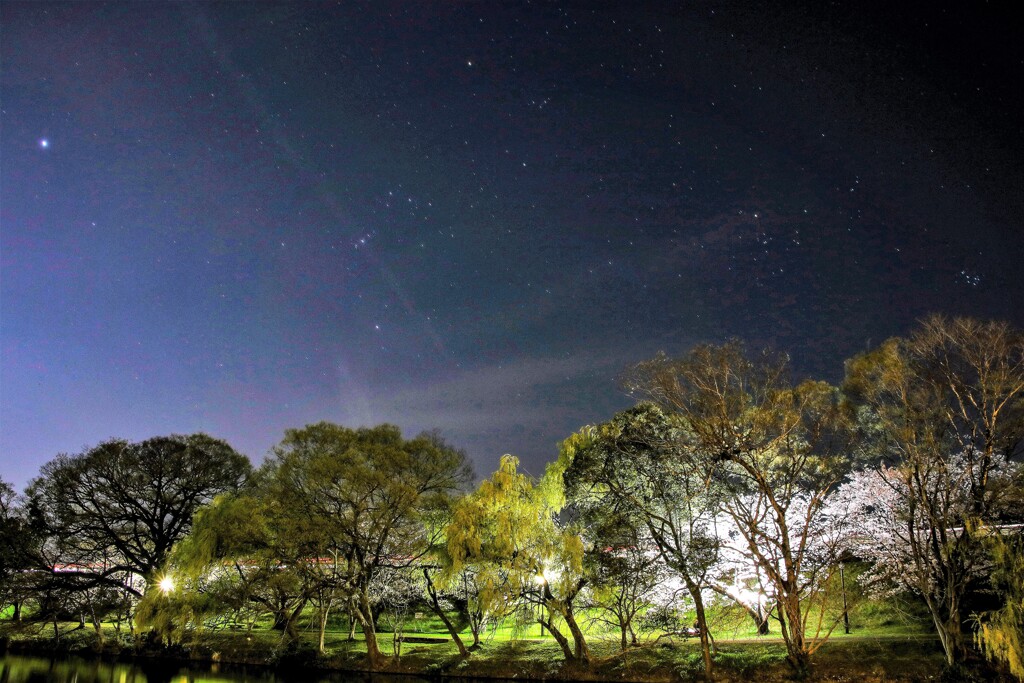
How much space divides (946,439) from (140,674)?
36375mm

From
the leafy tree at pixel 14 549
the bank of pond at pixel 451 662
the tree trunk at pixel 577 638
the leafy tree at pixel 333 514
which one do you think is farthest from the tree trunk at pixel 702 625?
the leafy tree at pixel 14 549

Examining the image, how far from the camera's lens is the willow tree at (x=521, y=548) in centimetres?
2508

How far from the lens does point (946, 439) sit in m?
22.2

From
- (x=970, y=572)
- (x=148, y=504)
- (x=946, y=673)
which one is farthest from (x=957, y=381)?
(x=148, y=504)

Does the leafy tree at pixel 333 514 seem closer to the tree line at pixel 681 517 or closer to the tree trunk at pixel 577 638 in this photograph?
the tree line at pixel 681 517

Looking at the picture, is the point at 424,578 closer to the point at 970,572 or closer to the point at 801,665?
the point at 801,665

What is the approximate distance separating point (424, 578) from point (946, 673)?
21.6m

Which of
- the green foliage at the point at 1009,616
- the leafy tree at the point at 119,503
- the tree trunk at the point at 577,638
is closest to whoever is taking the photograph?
the green foliage at the point at 1009,616

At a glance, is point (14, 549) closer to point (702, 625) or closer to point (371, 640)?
point (371, 640)

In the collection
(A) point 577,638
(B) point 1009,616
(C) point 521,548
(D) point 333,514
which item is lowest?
(A) point 577,638

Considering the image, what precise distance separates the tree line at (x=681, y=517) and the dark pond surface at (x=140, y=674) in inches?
91.1

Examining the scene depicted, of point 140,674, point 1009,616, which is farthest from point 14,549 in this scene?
point 1009,616

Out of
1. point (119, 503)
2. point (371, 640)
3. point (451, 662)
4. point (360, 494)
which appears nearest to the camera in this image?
point (360, 494)

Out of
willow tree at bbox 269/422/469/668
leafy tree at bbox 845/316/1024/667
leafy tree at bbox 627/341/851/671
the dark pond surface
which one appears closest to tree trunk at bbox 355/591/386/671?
willow tree at bbox 269/422/469/668
